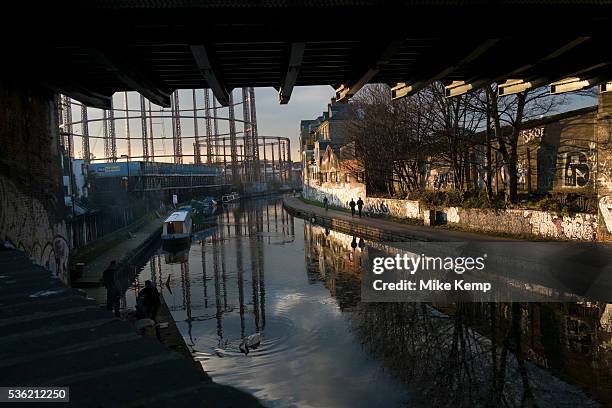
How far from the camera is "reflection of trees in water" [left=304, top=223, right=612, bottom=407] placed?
8.24m

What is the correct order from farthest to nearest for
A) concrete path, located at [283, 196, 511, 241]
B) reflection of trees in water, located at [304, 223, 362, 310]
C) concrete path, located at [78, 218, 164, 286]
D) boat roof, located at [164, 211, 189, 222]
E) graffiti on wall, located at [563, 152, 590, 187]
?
boat roof, located at [164, 211, 189, 222]
graffiti on wall, located at [563, 152, 590, 187]
concrete path, located at [283, 196, 511, 241]
concrete path, located at [78, 218, 164, 286]
reflection of trees in water, located at [304, 223, 362, 310]

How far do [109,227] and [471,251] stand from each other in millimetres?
21105

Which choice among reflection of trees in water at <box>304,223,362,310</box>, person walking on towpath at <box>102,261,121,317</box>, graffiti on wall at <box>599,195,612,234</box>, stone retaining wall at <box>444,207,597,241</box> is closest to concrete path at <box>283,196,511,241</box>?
stone retaining wall at <box>444,207,597,241</box>

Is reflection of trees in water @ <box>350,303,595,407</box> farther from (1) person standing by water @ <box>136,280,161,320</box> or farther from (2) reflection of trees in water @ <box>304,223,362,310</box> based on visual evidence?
(1) person standing by water @ <box>136,280,161,320</box>

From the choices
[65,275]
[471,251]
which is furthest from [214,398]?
[471,251]

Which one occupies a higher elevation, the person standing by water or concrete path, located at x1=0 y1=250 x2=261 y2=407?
concrete path, located at x1=0 y1=250 x2=261 y2=407

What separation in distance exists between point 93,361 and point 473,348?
32.1 feet

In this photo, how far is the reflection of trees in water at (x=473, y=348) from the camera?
27.0ft

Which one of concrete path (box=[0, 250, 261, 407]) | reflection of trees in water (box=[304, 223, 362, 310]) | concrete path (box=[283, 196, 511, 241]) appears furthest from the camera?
concrete path (box=[283, 196, 511, 241])

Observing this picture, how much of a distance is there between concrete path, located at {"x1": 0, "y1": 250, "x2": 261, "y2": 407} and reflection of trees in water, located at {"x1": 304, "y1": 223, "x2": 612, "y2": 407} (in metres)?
6.53

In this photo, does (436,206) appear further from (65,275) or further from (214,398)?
(214,398)

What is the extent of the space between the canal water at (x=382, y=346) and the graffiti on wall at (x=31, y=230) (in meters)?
3.81

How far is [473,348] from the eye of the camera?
10.6 metres

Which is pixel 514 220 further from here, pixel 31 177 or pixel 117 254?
pixel 31 177
